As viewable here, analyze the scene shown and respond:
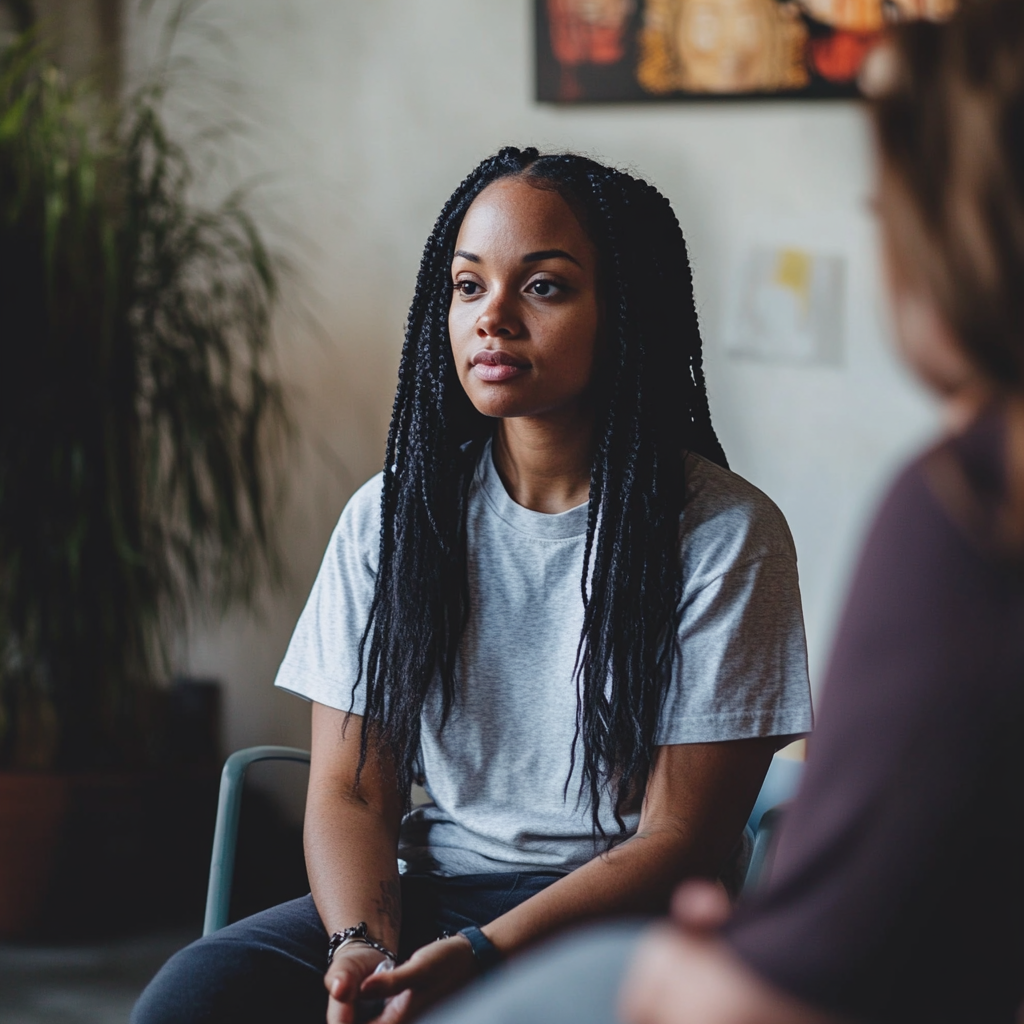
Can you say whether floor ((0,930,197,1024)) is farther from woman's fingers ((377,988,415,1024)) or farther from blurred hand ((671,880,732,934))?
blurred hand ((671,880,732,934))

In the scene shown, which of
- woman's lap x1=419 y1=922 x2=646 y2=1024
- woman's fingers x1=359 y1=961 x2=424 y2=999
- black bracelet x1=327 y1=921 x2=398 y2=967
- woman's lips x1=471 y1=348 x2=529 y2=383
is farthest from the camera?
woman's lips x1=471 y1=348 x2=529 y2=383

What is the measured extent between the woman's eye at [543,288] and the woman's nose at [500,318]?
0.03 meters

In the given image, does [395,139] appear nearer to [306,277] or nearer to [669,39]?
[306,277]

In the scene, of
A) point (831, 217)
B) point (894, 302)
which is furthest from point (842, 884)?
point (831, 217)

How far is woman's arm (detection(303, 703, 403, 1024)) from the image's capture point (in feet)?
3.94

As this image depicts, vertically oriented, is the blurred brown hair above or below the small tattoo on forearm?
above

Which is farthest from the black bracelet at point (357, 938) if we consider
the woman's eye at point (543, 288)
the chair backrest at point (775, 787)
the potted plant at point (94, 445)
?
the potted plant at point (94, 445)

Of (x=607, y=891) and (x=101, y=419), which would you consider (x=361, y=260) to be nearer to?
(x=101, y=419)

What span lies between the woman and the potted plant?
39.6 inches

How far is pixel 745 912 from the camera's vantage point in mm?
611

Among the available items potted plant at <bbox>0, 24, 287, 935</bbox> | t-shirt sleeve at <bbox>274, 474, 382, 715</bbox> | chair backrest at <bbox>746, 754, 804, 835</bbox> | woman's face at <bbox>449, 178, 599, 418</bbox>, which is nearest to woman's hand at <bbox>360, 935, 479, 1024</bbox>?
t-shirt sleeve at <bbox>274, 474, 382, 715</bbox>

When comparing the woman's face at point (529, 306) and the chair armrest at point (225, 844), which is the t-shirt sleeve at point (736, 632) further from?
the chair armrest at point (225, 844)

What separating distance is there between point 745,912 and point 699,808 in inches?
26.3

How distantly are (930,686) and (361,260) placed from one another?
2.25 metres
